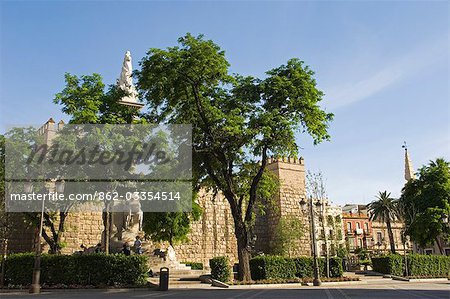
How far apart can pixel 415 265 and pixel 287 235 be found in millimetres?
14081

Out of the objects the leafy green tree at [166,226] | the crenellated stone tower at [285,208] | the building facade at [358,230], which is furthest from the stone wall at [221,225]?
the building facade at [358,230]

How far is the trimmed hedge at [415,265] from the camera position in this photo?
32.4m

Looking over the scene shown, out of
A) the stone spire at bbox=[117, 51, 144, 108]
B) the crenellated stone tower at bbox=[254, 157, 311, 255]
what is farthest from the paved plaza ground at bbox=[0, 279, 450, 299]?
the crenellated stone tower at bbox=[254, 157, 311, 255]

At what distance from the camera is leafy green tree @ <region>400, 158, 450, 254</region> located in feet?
125

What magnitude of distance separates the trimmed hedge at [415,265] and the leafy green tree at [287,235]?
11214 millimetres

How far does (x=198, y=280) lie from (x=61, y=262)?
651 cm

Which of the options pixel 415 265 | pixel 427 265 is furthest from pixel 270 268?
pixel 427 265

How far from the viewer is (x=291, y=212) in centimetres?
4809

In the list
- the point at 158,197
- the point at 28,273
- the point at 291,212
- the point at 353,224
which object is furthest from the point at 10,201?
the point at 353,224

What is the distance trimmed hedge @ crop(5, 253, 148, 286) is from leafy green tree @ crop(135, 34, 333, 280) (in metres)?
5.48

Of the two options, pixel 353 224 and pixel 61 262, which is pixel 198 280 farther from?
pixel 353 224

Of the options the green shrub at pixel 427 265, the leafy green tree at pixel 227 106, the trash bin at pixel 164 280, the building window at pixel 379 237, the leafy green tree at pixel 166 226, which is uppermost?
the leafy green tree at pixel 227 106

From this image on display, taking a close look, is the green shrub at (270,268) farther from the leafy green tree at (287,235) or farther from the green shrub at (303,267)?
the leafy green tree at (287,235)

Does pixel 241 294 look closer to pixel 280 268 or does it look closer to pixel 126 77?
pixel 280 268
